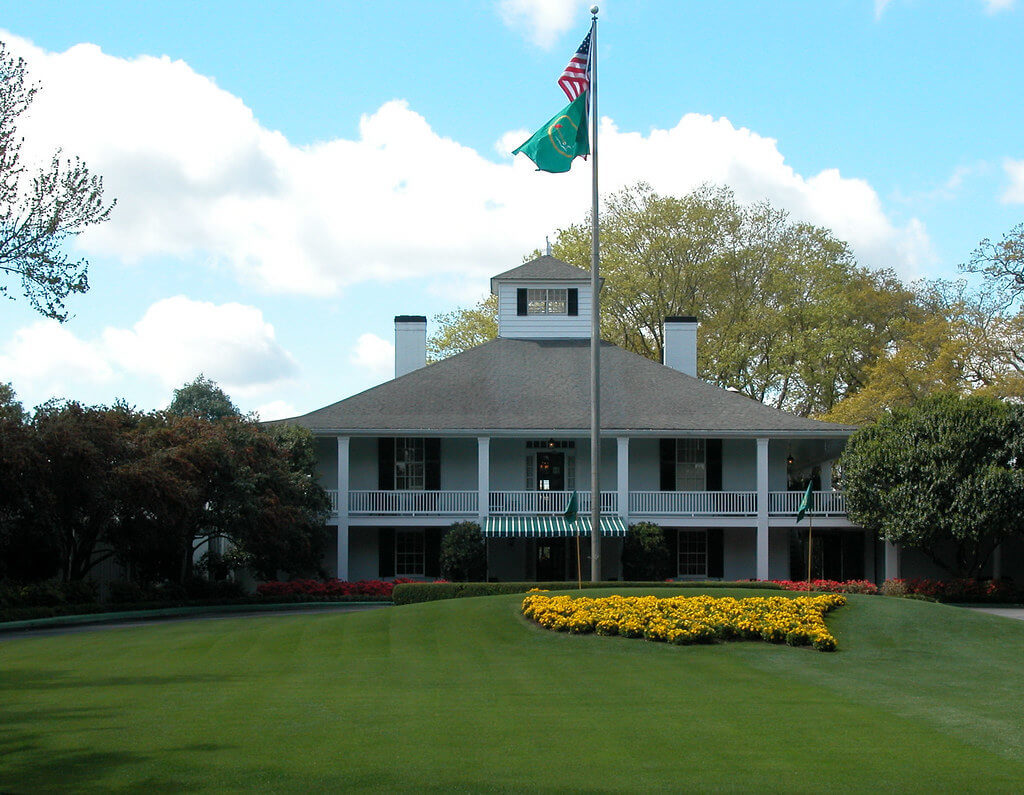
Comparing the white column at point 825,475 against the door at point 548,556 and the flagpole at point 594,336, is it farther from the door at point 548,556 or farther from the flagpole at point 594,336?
the flagpole at point 594,336

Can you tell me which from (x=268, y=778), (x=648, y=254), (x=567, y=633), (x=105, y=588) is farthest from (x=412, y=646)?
(x=648, y=254)

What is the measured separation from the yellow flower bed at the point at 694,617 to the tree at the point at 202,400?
123 ft

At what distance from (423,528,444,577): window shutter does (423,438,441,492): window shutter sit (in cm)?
158

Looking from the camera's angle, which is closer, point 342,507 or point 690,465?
point 342,507

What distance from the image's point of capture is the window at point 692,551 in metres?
36.2

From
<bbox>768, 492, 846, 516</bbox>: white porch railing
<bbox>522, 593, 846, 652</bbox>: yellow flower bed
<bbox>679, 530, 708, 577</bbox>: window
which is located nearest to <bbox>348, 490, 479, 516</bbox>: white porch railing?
<bbox>679, 530, 708, 577</bbox>: window

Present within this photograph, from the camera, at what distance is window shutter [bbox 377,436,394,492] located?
117 feet

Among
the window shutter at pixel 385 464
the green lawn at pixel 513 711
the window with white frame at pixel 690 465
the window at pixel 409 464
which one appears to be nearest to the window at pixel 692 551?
the window with white frame at pixel 690 465

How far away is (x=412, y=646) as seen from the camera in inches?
658

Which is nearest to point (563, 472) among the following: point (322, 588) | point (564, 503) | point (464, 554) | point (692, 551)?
point (564, 503)

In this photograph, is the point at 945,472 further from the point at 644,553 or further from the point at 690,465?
the point at 644,553

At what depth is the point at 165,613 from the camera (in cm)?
2791

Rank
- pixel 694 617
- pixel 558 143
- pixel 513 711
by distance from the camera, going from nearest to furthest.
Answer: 1. pixel 513 711
2. pixel 694 617
3. pixel 558 143

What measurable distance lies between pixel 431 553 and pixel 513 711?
25.0 meters
